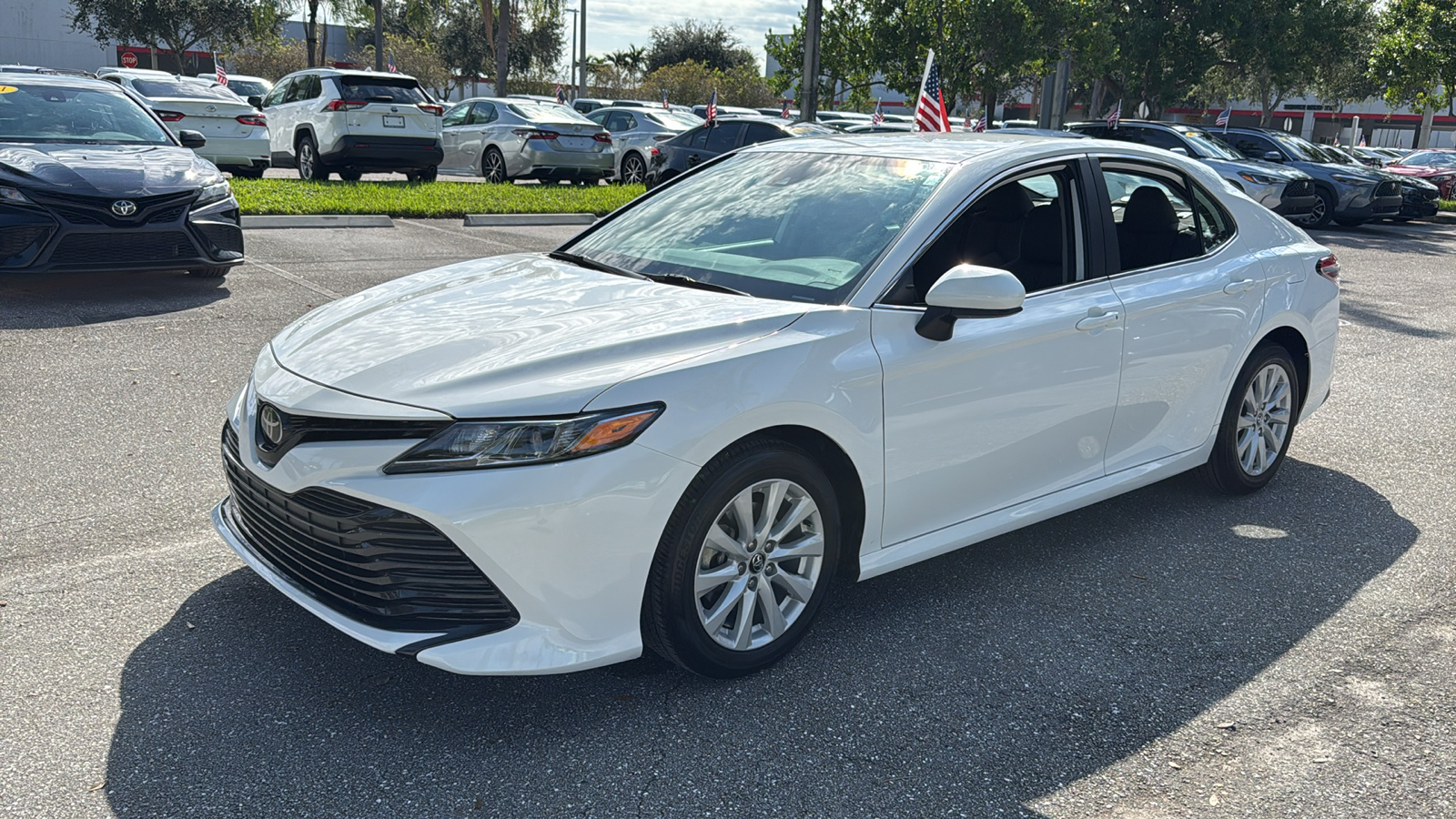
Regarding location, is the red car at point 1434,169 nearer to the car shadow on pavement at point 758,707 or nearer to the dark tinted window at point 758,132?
the dark tinted window at point 758,132

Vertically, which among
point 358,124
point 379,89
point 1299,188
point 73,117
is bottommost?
point 73,117

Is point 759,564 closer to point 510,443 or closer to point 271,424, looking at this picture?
point 510,443

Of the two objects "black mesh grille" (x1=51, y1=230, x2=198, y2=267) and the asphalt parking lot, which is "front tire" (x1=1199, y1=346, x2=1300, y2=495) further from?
"black mesh grille" (x1=51, y1=230, x2=198, y2=267)

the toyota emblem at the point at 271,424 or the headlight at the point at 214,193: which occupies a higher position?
the headlight at the point at 214,193

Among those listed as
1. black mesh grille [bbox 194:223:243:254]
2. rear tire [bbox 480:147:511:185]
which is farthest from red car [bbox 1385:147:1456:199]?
black mesh grille [bbox 194:223:243:254]

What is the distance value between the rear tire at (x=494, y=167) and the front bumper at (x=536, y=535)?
16.6m

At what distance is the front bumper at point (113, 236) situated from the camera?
7648 mm

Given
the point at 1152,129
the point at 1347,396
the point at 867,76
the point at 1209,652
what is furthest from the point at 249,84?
the point at 1209,652

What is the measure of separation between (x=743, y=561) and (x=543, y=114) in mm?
16488

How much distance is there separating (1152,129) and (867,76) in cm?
979

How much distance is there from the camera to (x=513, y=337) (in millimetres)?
3297

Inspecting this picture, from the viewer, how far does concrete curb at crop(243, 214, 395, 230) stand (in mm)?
12227

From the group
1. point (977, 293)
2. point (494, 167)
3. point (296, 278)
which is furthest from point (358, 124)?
point (977, 293)

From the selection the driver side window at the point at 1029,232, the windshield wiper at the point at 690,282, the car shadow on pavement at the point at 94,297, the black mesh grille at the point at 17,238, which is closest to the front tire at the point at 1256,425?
the driver side window at the point at 1029,232
